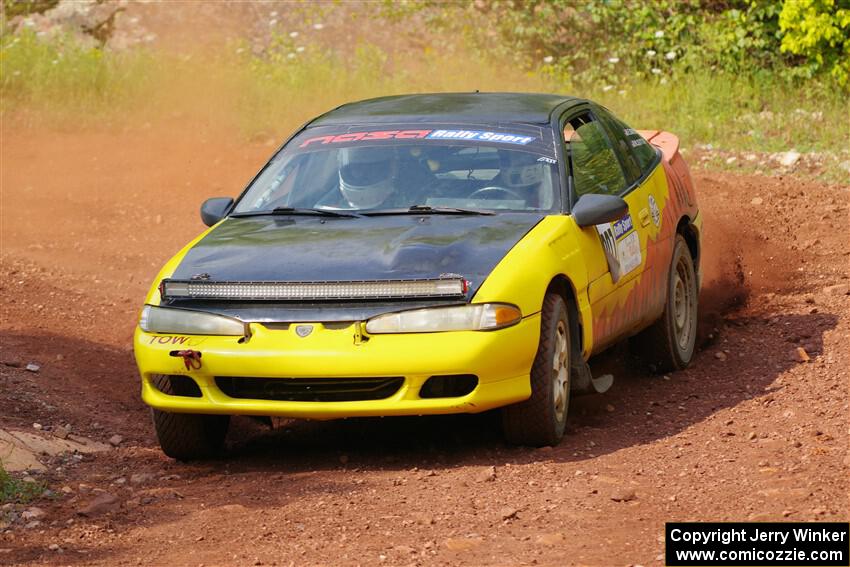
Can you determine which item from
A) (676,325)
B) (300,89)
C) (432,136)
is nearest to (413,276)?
(432,136)

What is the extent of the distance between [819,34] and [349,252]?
10882 mm

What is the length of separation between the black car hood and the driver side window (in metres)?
0.67

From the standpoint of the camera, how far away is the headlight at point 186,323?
6.23m

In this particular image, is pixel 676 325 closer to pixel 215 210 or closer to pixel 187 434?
pixel 215 210

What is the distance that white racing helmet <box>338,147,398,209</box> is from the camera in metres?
7.22

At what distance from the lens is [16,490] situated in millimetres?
6086

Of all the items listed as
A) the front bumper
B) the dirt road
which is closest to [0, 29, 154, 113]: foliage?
the dirt road

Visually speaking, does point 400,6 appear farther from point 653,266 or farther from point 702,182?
point 653,266

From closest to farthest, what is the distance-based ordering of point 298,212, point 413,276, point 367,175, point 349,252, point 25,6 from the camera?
point 413,276
point 349,252
point 298,212
point 367,175
point 25,6

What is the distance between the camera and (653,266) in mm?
8000

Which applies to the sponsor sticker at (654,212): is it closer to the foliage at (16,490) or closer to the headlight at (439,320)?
the headlight at (439,320)

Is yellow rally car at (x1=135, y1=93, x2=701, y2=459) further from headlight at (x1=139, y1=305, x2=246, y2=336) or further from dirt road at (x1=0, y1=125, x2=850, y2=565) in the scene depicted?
dirt road at (x1=0, y1=125, x2=850, y2=565)

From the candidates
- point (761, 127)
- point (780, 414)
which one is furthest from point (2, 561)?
point (761, 127)

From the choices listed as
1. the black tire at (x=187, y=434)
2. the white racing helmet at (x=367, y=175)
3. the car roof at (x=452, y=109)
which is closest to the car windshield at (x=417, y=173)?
the white racing helmet at (x=367, y=175)
